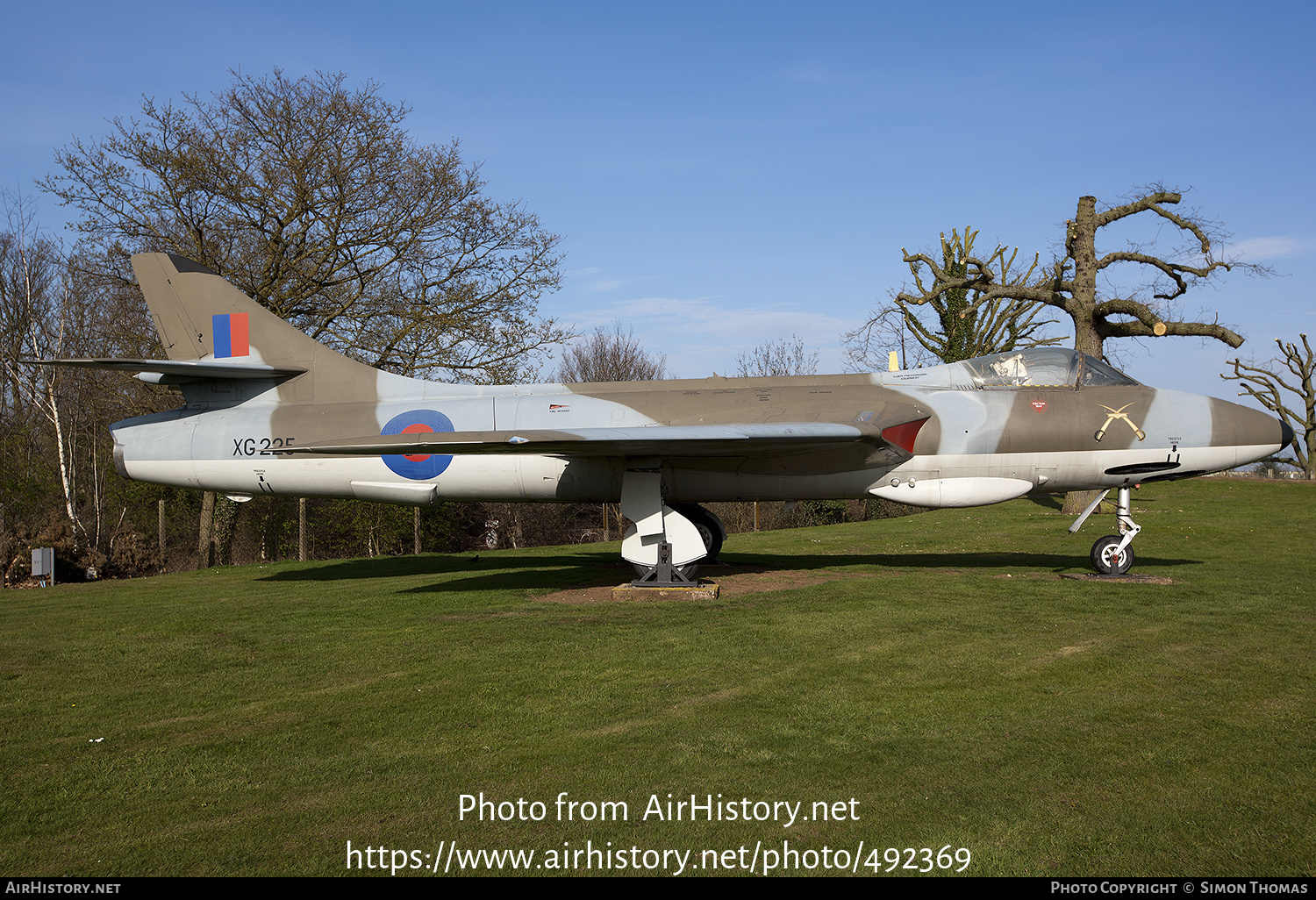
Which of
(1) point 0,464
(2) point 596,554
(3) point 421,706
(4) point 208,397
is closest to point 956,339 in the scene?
(2) point 596,554

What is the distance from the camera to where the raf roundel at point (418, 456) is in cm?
1200

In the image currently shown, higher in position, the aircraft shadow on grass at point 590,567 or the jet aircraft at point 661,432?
the jet aircraft at point 661,432

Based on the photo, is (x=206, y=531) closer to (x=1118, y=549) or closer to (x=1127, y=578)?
(x=1118, y=549)

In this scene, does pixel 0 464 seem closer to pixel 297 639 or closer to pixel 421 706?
pixel 297 639

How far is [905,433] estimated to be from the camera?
11.3 metres

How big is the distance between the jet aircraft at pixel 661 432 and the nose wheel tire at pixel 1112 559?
26 mm

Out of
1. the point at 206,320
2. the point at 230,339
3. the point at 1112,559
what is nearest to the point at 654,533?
the point at 1112,559

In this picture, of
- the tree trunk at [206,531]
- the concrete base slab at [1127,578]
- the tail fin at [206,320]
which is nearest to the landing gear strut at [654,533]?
the tail fin at [206,320]

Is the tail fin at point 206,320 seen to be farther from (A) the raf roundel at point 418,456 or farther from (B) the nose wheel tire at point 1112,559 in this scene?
(B) the nose wheel tire at point 1112,559

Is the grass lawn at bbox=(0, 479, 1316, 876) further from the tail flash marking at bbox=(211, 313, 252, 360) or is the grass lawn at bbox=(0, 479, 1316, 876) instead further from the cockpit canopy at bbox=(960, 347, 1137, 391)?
the tail flash marking at bbox=(211, 313, 252, 360)

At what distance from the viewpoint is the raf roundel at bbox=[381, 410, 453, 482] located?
1200 centimetres

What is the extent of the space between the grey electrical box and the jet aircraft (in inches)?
130

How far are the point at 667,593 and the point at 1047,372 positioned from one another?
611 cm

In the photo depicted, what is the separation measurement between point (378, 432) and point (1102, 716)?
32.5ft
